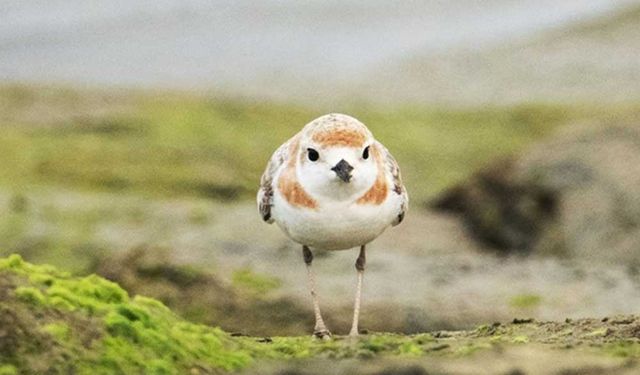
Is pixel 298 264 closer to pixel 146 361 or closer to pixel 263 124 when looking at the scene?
pixel 146 361

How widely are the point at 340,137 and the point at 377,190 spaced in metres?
0.39

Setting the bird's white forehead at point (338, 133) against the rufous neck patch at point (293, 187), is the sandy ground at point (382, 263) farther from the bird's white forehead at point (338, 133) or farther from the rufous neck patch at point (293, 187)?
the bird's white forehead at point (338, 133)

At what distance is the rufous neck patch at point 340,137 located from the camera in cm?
812

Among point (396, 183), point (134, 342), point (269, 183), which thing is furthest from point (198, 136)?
point (134, 342)

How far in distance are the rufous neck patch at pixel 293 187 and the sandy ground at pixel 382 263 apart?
486 centimetres

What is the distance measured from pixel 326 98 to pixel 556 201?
1615cm

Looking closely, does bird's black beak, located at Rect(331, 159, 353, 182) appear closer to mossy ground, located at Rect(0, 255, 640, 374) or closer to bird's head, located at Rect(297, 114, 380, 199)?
bird's head, located at Rect(297, 114, 380, 199)

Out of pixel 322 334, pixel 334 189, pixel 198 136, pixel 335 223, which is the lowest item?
pixel 322 334

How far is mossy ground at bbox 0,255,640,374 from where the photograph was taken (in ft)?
21.7

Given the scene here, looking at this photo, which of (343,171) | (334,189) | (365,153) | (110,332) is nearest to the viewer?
(110,332)

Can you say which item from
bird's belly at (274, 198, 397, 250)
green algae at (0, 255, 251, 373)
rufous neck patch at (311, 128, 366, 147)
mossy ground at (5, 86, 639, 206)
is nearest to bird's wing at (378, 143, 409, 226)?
bird's belly at (274, 198, 397, 250)

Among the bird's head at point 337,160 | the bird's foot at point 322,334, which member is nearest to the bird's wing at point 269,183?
the bird's head at point 337,160

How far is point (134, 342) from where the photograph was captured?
6.89 m

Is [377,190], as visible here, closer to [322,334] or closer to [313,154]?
[313,154]
